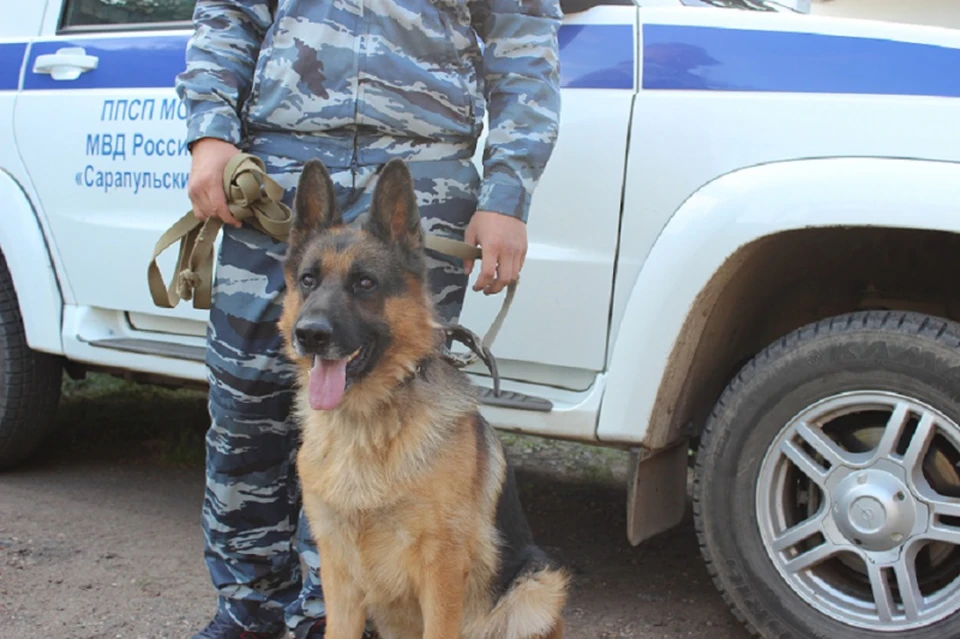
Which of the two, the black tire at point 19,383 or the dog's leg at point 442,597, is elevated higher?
the dog's leg at point 442,597

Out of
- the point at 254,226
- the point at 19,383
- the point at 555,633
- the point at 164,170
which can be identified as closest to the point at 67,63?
the point at 164,170

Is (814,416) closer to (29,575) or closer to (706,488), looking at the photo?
(706,488)

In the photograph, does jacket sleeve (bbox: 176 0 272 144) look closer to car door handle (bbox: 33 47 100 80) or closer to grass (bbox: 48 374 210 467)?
car door handle (bbox: 33 47 100 80)

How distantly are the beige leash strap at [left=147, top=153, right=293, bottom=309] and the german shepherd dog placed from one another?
0.32 ft

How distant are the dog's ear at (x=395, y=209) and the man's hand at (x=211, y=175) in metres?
0.36

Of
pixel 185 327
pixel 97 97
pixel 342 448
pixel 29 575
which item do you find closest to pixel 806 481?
pixel 342 448

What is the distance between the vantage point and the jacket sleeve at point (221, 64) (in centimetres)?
248

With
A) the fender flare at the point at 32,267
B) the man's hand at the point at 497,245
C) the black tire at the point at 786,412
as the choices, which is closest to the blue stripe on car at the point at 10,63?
the fender flare at the point at 32,267

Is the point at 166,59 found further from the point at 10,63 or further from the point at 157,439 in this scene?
the point at 157,439

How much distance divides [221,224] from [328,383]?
59cm

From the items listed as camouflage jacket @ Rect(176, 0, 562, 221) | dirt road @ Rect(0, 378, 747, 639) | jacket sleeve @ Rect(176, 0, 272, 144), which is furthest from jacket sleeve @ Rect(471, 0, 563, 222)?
dirt road @ Rect(0, 378, 747, 639)

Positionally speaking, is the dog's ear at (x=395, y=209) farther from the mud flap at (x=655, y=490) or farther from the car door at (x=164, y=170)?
the mud flap at (x=655, y=490)

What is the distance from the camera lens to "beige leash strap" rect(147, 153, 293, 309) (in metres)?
2.39

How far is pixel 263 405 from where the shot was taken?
2.70 metres
